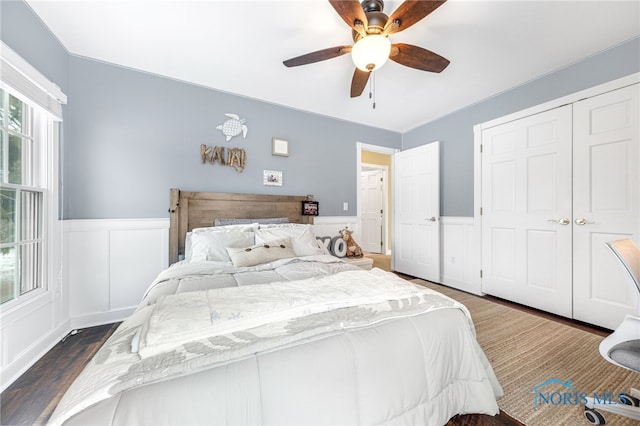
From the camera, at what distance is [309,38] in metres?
2.07

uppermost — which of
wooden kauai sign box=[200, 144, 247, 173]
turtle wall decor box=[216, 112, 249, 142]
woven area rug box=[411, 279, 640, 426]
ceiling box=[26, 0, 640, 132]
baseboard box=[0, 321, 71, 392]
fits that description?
ceiling box=[26, 0, 640, 132]

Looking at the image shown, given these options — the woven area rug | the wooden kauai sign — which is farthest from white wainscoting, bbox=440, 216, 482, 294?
the wooden kauai sign

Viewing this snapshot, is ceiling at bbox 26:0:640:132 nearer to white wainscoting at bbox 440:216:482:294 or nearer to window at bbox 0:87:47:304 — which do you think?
window at bbox 0:87:47:304

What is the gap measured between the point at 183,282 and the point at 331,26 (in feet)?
7.01

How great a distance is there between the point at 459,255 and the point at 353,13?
10.6 feet

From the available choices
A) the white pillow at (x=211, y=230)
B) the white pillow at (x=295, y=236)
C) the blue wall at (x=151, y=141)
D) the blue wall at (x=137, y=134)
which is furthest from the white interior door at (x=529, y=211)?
the white pillow at (x=211, y=230)

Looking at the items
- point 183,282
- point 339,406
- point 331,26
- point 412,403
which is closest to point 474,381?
point 412,403

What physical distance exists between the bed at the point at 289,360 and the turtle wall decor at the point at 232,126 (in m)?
1.95

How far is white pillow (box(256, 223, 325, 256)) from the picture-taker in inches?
96.5

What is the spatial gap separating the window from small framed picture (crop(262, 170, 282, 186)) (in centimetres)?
197

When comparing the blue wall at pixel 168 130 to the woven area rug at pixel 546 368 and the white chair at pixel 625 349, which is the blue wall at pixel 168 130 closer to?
the woven area rug at pixel 546 368

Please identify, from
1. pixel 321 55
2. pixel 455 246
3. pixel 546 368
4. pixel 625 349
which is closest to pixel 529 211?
pixel 455 246

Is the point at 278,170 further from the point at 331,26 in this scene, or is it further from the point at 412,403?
the point at 412,403

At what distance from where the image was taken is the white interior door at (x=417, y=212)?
3730 millimetres
